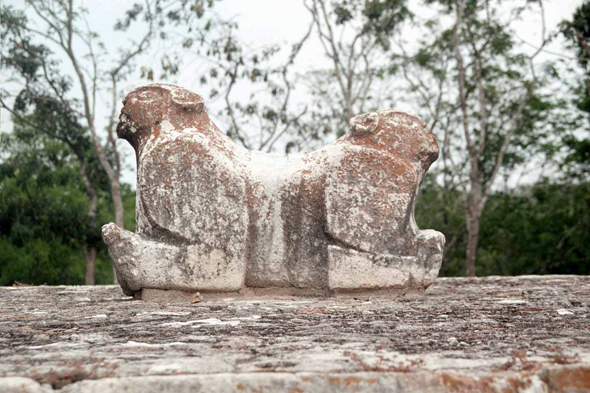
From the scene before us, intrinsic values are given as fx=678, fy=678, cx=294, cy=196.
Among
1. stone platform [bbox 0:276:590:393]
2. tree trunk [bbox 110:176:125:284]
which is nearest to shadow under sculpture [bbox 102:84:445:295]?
stone platform [bbox 0:276:590:393]

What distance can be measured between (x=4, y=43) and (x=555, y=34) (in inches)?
370

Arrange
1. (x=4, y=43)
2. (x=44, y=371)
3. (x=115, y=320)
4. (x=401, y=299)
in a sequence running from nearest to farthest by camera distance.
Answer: (x=44, y=371) → (x=115, y=320) → (x=401, y=299) → (x=4, y=43)

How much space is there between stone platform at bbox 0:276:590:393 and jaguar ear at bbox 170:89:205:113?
52.5 inches

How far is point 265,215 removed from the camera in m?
4.27

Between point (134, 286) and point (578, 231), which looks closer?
point (134, 286)

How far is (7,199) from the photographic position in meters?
13.6

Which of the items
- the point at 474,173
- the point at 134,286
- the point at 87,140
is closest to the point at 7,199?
the point at 87,140

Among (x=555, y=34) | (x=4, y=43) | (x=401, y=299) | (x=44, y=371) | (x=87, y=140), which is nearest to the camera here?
(x=44, y=371)

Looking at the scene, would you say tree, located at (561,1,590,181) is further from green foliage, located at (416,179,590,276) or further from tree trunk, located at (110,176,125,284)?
tree trunk, located at (110,176,125,284)

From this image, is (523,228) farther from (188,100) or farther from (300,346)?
(300,346)

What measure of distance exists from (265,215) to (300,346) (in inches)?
80.0

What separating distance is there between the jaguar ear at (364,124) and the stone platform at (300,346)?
1162 millimetres

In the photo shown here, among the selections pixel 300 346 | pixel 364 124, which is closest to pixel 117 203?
pixel 364 124

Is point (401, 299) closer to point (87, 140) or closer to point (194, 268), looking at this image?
point (194, 268)
